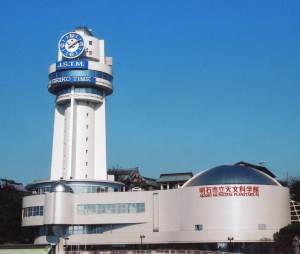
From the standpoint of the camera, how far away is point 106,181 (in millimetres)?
91562

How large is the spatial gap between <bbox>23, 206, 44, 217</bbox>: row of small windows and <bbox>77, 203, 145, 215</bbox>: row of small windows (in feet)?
20.7

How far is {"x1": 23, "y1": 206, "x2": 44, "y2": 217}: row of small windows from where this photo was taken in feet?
280

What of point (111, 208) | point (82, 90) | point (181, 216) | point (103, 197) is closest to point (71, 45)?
point (82, 90)

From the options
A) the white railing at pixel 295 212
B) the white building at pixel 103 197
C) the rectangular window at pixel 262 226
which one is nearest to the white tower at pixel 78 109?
the white building at pixel 103 197

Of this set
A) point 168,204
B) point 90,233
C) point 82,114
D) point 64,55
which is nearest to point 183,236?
point 168,204

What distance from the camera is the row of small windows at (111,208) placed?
269 ft

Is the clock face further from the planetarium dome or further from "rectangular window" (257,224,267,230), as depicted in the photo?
"rectangular window" (257,224,267,230)

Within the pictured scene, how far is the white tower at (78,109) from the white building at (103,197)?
0.18 m

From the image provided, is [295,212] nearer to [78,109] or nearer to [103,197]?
[103,197]

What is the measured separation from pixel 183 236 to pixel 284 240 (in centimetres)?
1469

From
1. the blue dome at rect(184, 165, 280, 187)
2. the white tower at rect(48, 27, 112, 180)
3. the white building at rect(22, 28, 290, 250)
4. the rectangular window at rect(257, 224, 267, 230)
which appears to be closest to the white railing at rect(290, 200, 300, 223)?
the white building at rect(22, 28, 290, 250)

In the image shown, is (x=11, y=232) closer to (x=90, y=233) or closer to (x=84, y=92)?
(x=90, y=233)

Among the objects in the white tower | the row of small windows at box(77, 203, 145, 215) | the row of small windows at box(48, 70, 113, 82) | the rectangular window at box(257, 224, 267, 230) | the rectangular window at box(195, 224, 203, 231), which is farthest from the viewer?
the row of small windows at box(48, 70, 113, 82)

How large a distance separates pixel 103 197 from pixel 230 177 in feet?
70.8
